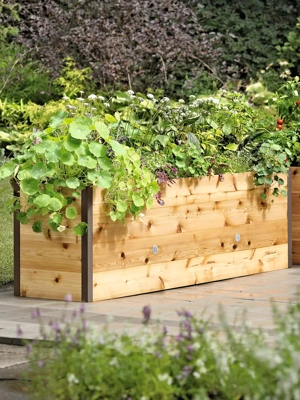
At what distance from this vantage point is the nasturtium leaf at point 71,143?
5.43m

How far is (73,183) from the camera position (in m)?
5.41

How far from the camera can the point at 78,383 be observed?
3.17m

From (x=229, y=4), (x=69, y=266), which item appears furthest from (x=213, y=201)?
(x=229, y=4)

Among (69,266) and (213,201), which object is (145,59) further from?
(69,266)

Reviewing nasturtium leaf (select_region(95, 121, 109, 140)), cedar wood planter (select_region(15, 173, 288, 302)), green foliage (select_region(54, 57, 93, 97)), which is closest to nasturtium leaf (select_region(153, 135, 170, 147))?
cedar wood planter (select_region(15, 173, 288, 302))

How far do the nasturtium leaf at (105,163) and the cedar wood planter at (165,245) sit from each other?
143mm

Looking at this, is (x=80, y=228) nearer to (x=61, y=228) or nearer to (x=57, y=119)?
(x=61, y=228)

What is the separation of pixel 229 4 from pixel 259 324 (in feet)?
31.3

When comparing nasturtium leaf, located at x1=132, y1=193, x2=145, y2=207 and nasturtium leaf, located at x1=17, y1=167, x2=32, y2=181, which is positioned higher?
nasturtium leaf, located at x1=17, y1=167, x2=32, y2=181

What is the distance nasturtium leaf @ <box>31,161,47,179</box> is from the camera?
17.7 feet

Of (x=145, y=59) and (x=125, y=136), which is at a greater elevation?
(x=145, y=59)

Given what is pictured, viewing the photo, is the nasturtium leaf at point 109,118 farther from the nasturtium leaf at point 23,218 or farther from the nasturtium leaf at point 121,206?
the nasturtium leaf at point 23,218

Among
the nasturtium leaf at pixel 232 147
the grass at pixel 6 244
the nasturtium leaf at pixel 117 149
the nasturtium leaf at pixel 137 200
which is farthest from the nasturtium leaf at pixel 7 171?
the nasturtium leaf at pixel 232 147

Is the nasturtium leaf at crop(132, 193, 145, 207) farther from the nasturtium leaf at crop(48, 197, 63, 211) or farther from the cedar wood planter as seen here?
the nasturtium leaf at crop(48, 197, 63, 211)
